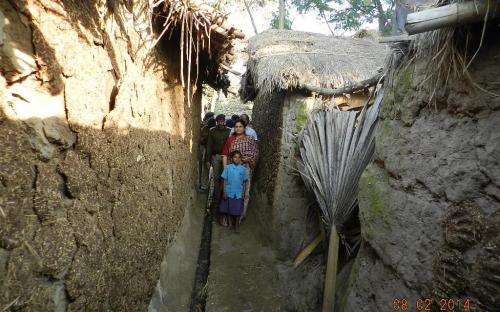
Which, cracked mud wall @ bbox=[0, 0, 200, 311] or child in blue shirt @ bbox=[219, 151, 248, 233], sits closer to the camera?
cracked mud wall @ bbox=[0, 0, 200, 311]

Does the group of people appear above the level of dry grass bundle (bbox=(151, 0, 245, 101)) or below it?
below

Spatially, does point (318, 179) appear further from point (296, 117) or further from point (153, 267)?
point (153, 267)

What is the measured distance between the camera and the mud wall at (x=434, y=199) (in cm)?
142

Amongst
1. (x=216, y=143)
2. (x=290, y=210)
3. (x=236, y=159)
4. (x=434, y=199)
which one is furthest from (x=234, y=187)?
(x=434, y=199)

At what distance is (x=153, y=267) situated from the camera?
2.49 metres

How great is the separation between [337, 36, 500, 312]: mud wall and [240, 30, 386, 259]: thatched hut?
1.65 m

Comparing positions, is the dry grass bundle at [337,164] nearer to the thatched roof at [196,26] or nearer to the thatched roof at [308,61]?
the thatched roof at [308,61]

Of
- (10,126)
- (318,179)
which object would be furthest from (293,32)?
(10,126)

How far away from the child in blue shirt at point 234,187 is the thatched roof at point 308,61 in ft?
3.98

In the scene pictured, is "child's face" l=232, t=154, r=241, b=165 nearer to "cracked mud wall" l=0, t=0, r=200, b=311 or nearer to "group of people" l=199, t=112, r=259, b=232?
"group of people" l=199, t=112, r=259, b=232

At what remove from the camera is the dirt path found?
3.47 meters

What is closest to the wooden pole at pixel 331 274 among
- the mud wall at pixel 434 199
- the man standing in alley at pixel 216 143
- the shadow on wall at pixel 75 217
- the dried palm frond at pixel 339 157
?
the dried palm frond at pixel 339 157
